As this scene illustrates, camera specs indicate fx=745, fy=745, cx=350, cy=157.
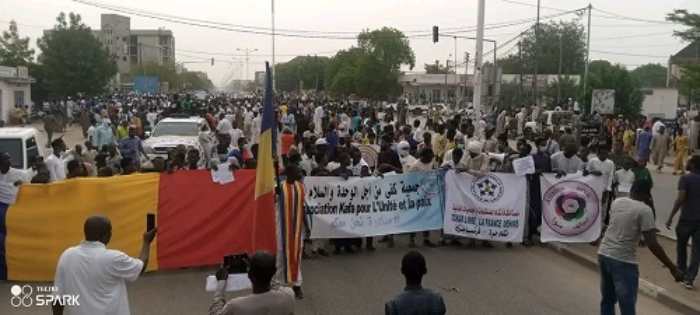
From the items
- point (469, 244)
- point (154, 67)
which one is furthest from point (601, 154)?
point (154, 67)

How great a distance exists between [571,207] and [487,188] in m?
1.44

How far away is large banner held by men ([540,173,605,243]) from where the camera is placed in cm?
1209

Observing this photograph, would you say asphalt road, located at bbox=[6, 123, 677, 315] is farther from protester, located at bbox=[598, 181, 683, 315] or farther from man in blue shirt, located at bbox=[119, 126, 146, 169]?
man in blue shirt, located at bbox=[119, 126, 146, 169]

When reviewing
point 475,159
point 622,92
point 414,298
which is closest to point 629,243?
point 414,298

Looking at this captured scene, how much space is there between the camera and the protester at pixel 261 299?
4250 mm

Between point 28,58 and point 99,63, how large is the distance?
1331cm

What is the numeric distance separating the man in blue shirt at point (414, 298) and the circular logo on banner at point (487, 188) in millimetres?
7510

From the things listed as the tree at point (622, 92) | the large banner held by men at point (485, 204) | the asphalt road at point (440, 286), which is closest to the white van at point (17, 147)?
the asphalt road at point (440, 286)

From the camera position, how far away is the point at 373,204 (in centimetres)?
1155

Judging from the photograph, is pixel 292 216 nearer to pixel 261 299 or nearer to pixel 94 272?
pixel 94 272

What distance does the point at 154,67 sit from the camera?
12800cm

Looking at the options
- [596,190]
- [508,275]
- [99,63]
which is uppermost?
[99,63]

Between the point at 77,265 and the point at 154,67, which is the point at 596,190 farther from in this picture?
the point at 154,67

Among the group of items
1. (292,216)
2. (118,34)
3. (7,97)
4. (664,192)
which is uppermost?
(118,34)
